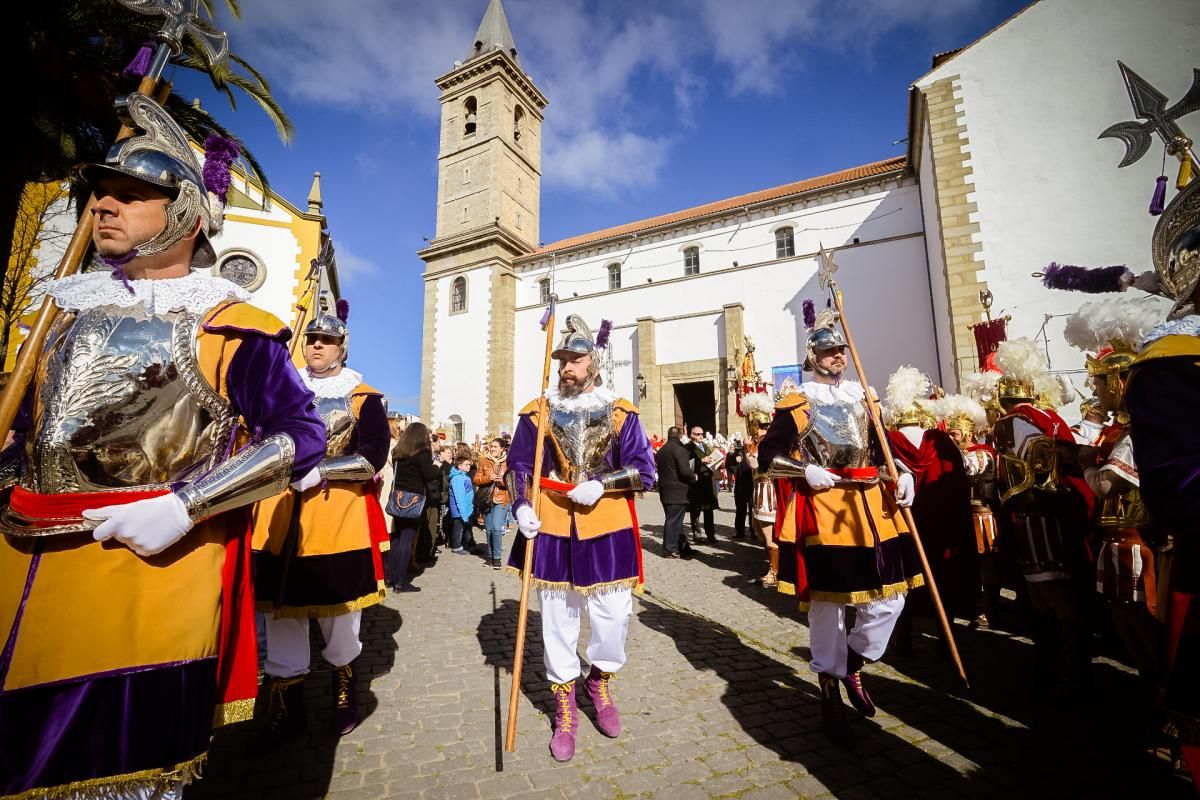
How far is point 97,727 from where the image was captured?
1.26 m

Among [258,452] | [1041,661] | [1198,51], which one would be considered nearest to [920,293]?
[1198,51]

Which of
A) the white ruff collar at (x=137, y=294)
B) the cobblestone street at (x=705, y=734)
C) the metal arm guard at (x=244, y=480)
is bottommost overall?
the cobblestone street at (x=705, y=734)

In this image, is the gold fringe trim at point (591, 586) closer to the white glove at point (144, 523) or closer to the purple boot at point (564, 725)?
the purple boot at point (564, 725)

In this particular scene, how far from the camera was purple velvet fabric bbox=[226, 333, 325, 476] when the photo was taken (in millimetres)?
1581

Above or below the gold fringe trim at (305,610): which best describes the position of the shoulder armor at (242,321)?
above

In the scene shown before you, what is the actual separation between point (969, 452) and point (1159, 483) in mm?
4951

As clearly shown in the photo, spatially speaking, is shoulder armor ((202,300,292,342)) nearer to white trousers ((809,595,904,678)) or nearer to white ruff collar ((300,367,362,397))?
white ruff collar ((300,367,362,397))

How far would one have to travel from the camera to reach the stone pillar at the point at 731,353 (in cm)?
2081

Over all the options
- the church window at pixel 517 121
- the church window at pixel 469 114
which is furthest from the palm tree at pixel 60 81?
the church window at pixel 517 121

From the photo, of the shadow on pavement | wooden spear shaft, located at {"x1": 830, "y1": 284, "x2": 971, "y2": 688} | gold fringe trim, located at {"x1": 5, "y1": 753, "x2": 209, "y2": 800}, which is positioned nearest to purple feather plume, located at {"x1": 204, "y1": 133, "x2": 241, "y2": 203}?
gold fringe trim, located at {"x1": 5, "y1": 753, "x2": 209, "y2": 800}

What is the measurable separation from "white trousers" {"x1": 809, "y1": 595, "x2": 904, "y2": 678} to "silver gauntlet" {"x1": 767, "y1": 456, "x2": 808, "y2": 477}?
0.82 meters

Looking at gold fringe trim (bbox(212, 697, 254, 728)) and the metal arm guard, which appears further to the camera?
gold fringe trim (bbox(212, 697, 254, 728))

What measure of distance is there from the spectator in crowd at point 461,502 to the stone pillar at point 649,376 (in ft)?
41.6

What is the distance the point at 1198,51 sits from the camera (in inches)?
434
